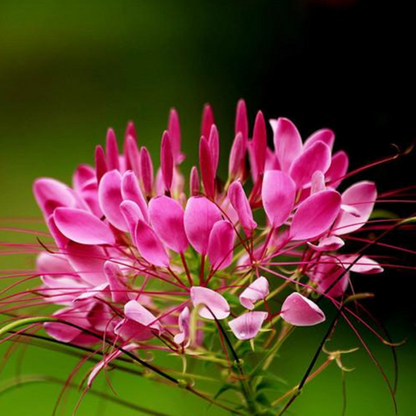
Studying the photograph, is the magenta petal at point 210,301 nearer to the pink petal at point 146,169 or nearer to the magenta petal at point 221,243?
the magenta petal at point 221,243

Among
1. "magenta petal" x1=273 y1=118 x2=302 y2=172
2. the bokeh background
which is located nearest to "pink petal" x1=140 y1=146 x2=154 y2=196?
"magenta petal" x1=273 y1=118 x2=302 y2=172

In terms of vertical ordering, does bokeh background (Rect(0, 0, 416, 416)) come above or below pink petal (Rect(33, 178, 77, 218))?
below

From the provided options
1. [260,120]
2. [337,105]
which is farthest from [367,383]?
[260,120]

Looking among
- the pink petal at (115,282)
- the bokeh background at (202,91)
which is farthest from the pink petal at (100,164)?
the bokeh background at (202,91)

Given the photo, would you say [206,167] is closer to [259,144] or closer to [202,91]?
[259,144]

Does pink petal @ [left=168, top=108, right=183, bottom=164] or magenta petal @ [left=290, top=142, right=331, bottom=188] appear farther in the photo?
pink petal @ [left=168, top=108, right=183, bottom=164]

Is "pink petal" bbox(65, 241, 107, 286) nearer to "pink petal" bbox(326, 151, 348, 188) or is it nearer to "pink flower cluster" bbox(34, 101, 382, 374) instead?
"pink flower cluster" bbox(34, 101, 382, 374)

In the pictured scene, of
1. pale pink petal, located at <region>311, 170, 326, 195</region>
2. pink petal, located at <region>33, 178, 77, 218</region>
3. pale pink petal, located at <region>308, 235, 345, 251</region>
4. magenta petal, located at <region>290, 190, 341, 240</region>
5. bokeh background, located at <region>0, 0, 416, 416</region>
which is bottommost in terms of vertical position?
bokeh background, located at <region>0, 0, 416, 416</region>

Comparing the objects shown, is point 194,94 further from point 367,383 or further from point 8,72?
point 367,383

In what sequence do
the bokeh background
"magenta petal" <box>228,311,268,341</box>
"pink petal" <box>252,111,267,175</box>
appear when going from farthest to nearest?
the bokeh background → "pink petal" <box>252,111,267,175</box> → "magenta petal" <box>228,311,268,341</box>
